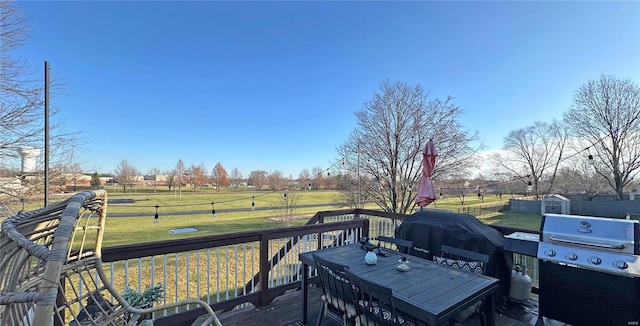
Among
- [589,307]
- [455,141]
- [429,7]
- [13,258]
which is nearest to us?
[13,258]

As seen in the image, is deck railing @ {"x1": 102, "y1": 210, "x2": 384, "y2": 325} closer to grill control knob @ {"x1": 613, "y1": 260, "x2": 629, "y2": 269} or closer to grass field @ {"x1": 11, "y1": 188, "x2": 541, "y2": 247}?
grill control knob @ {"x1": 613, "y1": 260, "x2": 629, "y2": 269}

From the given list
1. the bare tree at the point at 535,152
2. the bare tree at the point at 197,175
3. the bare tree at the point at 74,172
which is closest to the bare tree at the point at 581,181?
the bare tree at the point at 535,152

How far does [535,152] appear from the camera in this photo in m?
20.2

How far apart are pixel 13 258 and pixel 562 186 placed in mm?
25040

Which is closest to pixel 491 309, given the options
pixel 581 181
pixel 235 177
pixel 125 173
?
pixel 581 181

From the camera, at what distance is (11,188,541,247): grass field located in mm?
16125

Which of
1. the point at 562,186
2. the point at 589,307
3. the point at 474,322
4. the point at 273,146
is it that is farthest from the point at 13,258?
the point at 562,186

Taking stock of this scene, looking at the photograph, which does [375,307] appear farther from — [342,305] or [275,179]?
[275,179]

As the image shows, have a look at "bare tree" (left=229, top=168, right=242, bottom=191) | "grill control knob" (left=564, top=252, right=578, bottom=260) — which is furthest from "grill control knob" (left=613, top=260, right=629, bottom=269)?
"bare tree" (left=229, top=168, right=242, bottom=191)

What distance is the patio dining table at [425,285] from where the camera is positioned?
1.74 meters

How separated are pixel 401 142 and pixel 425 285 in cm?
1074

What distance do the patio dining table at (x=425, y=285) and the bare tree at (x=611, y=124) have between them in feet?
56.0

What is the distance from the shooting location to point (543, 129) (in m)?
19.4

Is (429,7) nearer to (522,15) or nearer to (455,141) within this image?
(522,15)
